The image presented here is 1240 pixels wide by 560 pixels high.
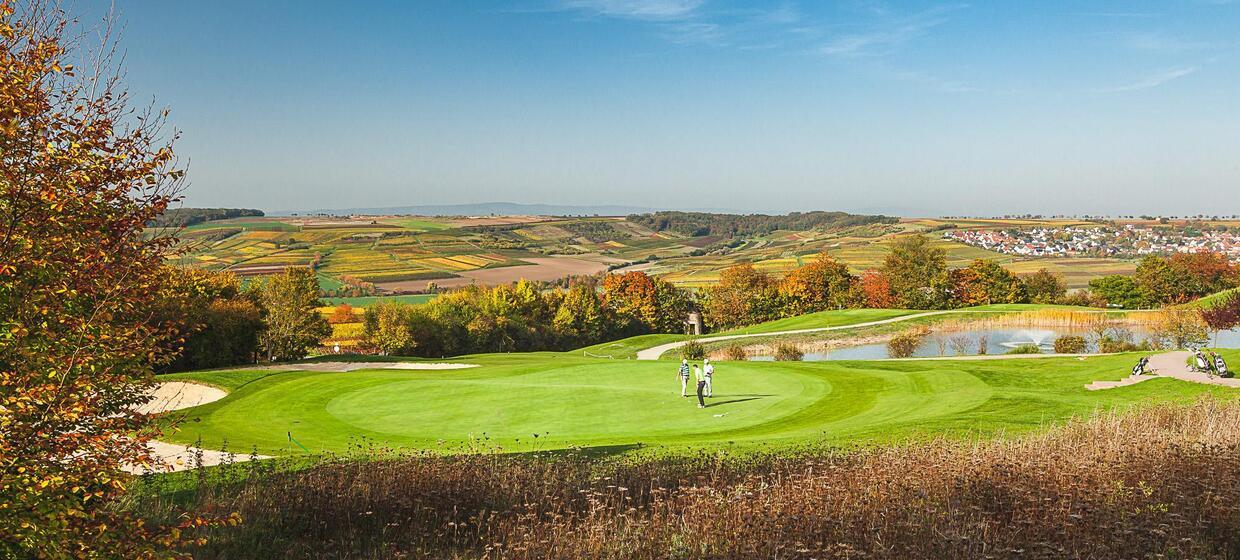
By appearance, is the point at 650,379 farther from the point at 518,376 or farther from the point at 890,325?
the point at 890,325

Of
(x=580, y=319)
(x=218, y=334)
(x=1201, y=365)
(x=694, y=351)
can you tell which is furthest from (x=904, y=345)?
(x=580, y=319)

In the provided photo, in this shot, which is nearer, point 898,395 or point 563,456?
point 563,456

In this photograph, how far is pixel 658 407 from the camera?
61.9 feet

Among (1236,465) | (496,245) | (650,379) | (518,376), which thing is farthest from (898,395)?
(496,245)

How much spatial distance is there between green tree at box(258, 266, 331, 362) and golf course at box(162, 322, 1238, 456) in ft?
67.0

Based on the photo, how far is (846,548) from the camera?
21.7 ft

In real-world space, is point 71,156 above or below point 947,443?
above

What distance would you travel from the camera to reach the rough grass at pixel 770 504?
7203 millimetres

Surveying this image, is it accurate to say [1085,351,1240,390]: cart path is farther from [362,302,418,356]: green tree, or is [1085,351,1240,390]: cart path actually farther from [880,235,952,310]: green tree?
[880,235,952,310]: green tree

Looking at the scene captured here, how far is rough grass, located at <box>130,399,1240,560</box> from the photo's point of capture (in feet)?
23.6

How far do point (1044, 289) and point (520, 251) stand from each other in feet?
323

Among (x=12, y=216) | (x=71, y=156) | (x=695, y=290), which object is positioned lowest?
(x=695, y=290)

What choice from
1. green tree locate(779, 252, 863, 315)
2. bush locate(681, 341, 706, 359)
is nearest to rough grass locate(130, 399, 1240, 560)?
bush locate(681, 341, 706, 359)

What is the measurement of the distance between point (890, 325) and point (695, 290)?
57149 mm
